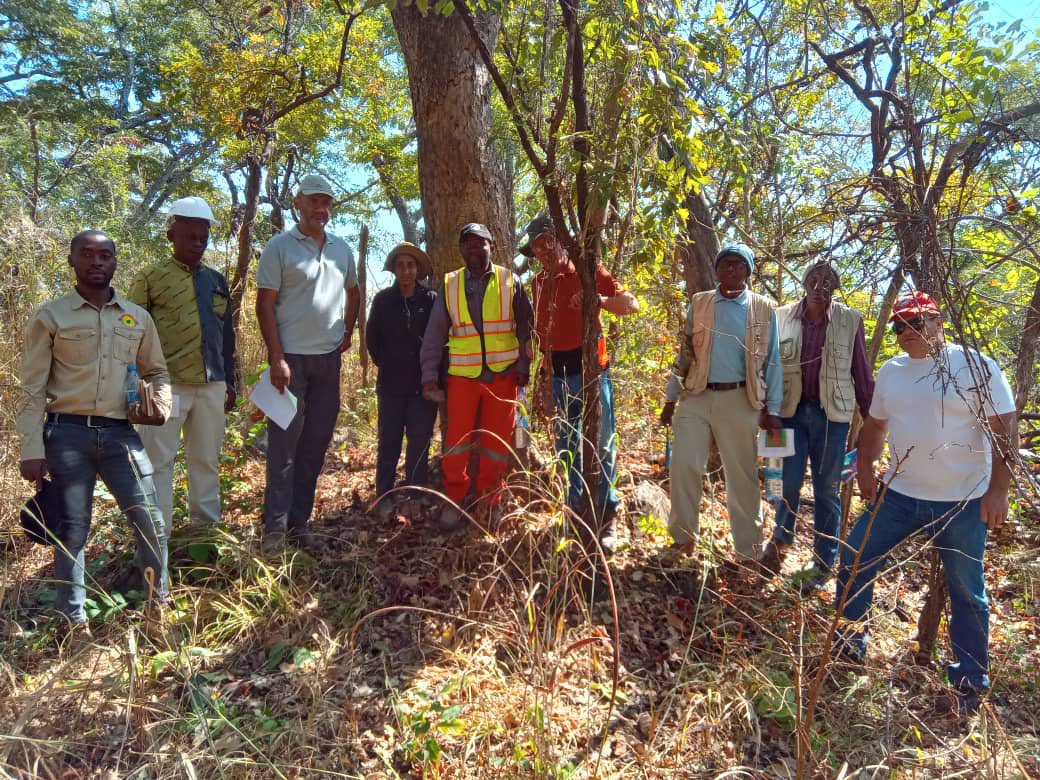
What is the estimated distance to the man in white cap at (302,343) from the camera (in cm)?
386

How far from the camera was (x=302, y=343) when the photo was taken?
3939 mm

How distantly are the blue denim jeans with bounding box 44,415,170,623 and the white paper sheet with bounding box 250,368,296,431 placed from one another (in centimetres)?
66

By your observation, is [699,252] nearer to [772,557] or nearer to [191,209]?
[772,557]

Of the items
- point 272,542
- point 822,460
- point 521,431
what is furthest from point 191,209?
point 822,460

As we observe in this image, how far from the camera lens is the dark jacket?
4.47m

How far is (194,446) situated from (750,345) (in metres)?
3.47

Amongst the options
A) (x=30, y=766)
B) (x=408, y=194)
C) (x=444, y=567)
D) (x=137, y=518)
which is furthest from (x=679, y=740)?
(x=408, y=194)

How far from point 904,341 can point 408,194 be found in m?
11.1

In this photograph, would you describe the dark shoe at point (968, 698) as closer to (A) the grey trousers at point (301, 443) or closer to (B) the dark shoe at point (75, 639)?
(A) the grey trousers at point (301, 443)

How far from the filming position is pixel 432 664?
10.4 feet

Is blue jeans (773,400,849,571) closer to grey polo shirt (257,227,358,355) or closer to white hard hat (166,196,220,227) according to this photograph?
grey polo shirt (257,227,358,355)

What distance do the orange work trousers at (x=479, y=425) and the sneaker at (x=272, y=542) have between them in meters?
1.04

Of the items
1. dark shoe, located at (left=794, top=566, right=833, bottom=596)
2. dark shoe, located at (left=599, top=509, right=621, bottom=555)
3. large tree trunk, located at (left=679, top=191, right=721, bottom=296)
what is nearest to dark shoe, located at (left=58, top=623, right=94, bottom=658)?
dark shoe, located at (left=599, top=509, right=621, bottom=555)

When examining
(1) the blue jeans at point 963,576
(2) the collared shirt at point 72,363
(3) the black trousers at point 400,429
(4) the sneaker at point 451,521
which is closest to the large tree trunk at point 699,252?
(3) the black trousers at point 400,429
